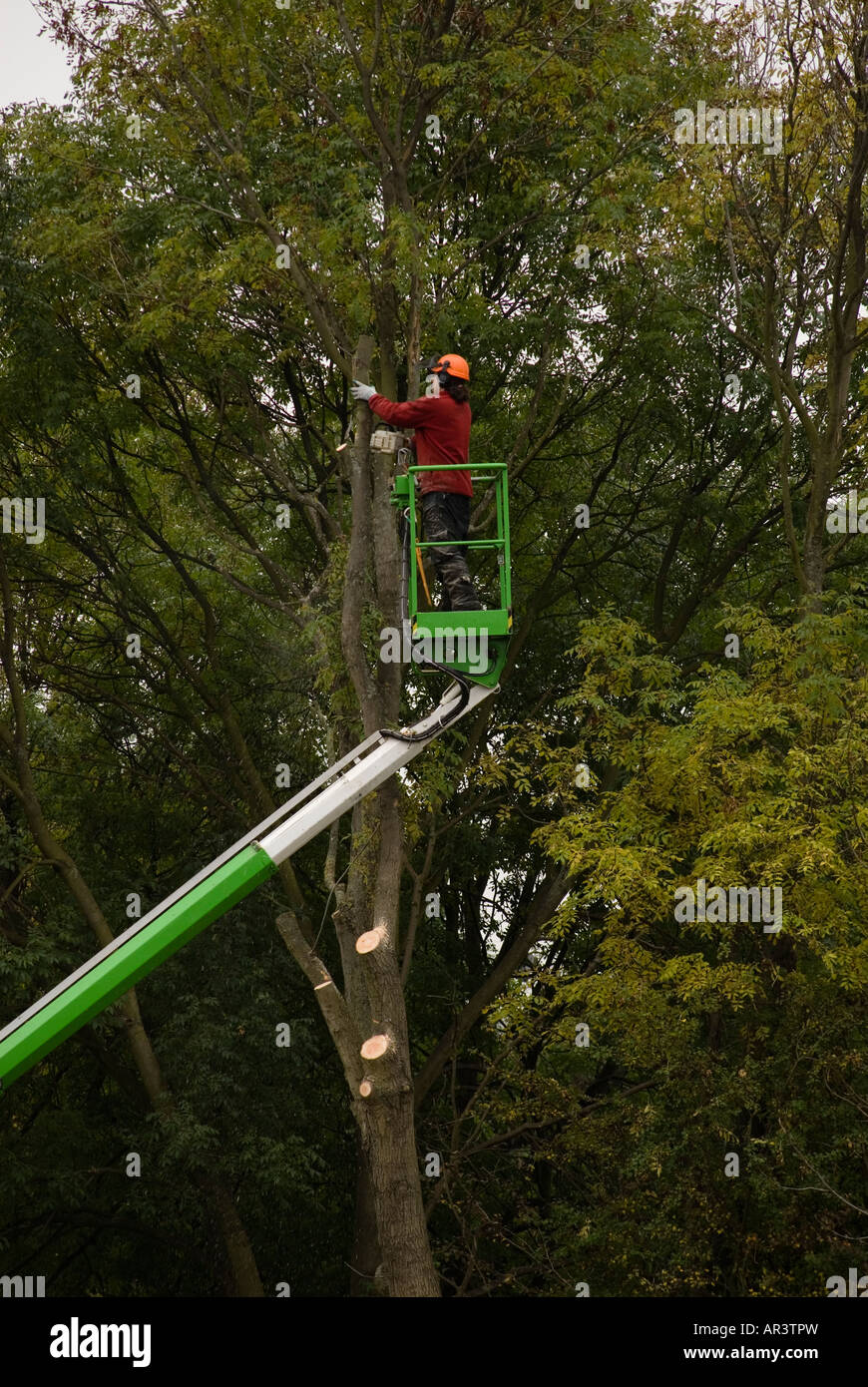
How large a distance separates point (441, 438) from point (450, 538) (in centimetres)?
62

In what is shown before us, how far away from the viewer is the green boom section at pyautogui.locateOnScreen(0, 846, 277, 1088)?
7289 millimetres

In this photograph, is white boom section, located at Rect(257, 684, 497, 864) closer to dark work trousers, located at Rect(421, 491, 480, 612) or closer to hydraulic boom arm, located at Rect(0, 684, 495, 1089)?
hydraulic boom arm, located at Rect(0, 684, 495, 1089)

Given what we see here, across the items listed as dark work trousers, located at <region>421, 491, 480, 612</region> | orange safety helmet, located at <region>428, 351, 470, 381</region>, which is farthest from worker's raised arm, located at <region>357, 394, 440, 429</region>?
dark work trousers, located at <region>421, 491, 480, 612</region>

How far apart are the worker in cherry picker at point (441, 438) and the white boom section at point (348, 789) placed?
4.30 ft

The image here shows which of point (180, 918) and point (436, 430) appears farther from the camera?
point (436, 430)

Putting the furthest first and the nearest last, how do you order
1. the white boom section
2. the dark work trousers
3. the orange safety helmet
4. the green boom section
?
the orange safety helmet → the dark work trousers → the white boom section → the green boom section

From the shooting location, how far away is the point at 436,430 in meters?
9.20

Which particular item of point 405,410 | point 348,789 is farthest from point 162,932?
point 405,410

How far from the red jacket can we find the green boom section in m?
2.83

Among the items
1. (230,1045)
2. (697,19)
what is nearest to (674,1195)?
(230,1045)

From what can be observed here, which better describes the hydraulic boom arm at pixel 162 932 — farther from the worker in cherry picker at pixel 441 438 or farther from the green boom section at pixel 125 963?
the worker in cherry picker at pixel 441 438

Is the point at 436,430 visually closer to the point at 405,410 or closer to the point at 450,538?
the point at 405,410

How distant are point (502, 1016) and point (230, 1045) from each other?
10.8 feet
